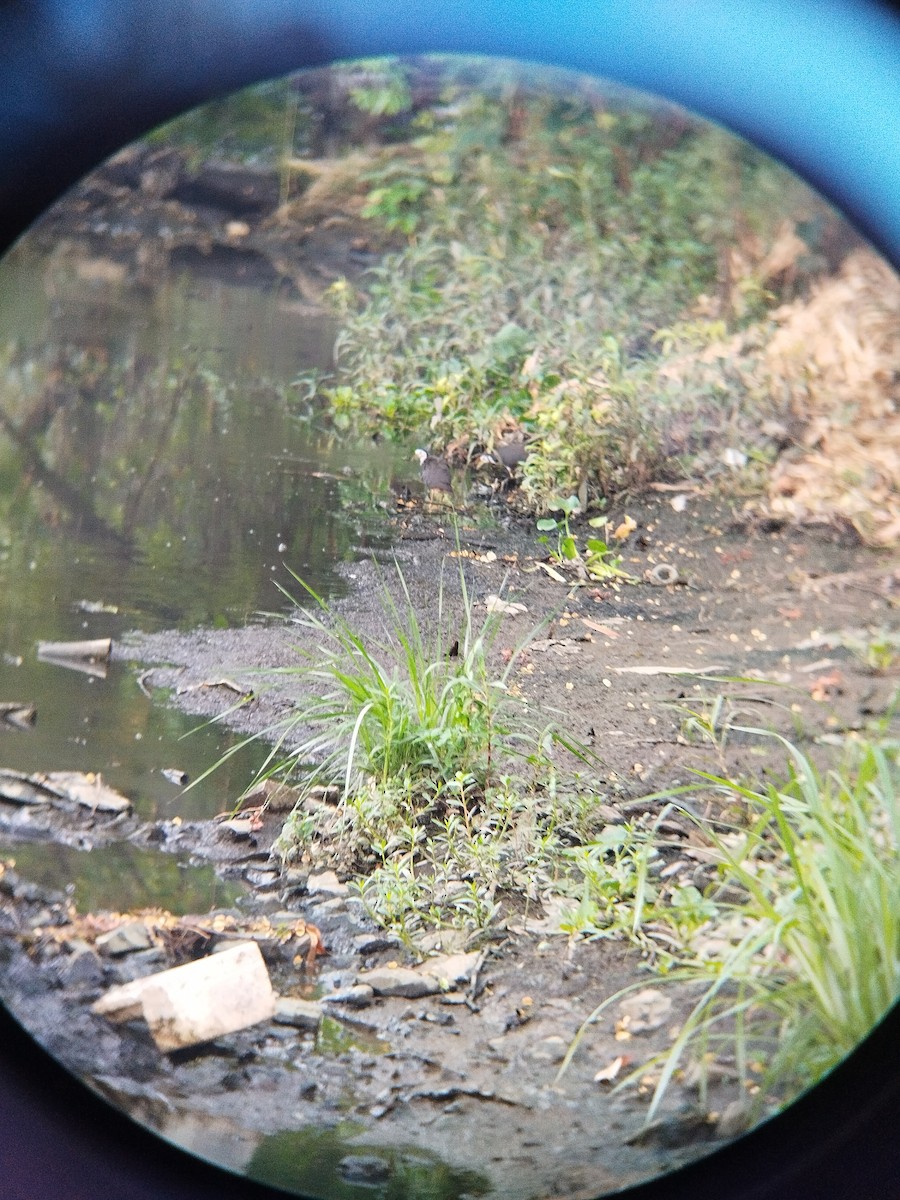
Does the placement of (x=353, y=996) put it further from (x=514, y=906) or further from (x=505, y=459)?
(x=505, y=459)

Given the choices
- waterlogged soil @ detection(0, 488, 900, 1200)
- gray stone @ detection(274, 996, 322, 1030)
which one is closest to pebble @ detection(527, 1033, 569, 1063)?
waterlogged soil @ detection(0, 488, 900, 1200)

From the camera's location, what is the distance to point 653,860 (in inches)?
35.5

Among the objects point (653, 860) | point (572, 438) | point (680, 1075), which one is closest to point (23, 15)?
point (572, 438)

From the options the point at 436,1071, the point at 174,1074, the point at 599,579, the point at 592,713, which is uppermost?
the point at 599,579

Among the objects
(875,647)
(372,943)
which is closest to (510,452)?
(875,647)

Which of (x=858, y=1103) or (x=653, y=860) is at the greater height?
(x=653, y=860)

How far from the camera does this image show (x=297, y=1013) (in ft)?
2.97

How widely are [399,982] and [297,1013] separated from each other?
0.10 meters

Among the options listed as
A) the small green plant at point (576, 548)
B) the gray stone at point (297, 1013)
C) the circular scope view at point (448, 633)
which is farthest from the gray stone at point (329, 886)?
the small green plant at point (576, 548)

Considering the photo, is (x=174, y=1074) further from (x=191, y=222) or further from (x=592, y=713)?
(x=191, y=222)

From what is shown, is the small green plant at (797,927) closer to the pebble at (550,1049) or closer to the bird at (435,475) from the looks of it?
the pebble at (550,1049)

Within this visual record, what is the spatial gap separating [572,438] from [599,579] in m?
0.14

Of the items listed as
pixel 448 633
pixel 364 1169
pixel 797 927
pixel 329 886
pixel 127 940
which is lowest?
pixel 364 1169

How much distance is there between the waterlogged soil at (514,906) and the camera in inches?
35.1
